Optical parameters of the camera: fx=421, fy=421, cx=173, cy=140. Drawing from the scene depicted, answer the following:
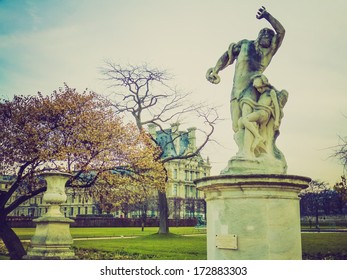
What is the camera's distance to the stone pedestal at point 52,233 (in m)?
8.94

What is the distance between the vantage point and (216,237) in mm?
5777

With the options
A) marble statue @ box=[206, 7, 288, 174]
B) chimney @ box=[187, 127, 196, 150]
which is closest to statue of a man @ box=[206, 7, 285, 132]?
marble statue @ box=[206, 7, 288, 174]

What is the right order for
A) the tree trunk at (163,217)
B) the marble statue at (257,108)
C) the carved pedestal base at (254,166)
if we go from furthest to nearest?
1. the tree trunk at (163,217)
2. the marble statue at (257,108)
3. the carved pedestal base at (254,166)

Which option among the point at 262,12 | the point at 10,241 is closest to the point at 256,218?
the point at 262,12

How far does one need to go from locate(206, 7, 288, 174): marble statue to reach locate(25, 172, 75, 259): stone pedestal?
473 cm

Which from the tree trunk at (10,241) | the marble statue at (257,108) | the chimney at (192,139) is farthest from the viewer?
the chimney at (192,139)

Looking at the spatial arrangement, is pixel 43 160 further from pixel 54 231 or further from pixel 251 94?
pixel 251 94

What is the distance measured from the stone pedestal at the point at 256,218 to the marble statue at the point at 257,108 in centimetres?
33

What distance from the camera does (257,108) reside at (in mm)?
6148

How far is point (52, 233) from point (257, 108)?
5.44 m

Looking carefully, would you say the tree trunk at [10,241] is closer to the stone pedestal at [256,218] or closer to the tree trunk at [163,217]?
the stone pedestal at [256,218]

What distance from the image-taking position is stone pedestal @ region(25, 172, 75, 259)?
29.3 feet

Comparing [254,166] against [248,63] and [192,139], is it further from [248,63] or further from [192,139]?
[192,139]

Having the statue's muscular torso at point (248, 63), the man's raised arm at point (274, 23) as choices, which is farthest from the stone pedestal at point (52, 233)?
the man's raised arm at point (274, 23)
